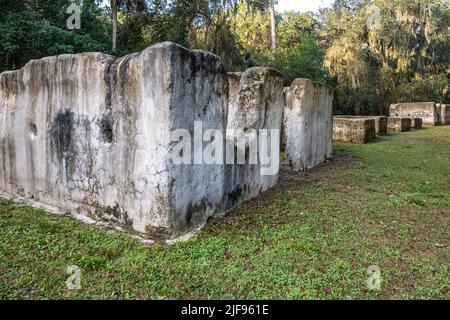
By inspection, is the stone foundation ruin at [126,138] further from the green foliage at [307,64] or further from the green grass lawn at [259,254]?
the green foliage at [307,64]

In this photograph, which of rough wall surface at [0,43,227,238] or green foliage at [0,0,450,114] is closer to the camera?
rough wall surface at [0,43,227,238]

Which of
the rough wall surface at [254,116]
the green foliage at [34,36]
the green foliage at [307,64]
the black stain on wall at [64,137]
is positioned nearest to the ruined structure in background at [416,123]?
the green foliage at [307,64]

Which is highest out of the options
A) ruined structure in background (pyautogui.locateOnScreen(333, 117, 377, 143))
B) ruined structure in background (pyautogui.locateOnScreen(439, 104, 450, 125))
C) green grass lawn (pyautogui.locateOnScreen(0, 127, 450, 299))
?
ruined structure in background (pyautogui.locateOnScreen(439, 104, 450, 125))

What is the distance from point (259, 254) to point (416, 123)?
1606cm

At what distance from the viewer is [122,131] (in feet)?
11.6

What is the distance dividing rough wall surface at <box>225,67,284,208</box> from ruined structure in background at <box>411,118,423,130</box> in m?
13.1

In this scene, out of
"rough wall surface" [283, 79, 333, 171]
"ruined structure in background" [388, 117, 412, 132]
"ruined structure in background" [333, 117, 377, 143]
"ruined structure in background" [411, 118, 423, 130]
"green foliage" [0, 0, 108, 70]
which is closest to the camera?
"rough wall surface" [283, 79, 333, 171]

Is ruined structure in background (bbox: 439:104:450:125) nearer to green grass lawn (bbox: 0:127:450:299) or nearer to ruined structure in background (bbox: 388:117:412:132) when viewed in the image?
ruined structure in background (bbox: 388:117:412:132)

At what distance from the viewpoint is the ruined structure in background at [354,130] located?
36.6 ft

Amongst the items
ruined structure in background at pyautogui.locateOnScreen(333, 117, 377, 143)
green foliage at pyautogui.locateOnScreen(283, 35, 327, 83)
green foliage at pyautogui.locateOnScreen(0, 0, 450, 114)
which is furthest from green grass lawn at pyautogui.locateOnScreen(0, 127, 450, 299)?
green foliage at pyautogui.locateOnScreen(283, 35, 327, 83)

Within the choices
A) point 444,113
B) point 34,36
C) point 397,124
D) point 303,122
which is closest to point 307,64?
point 397,124

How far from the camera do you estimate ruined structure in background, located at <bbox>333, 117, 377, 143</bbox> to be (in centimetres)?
1115

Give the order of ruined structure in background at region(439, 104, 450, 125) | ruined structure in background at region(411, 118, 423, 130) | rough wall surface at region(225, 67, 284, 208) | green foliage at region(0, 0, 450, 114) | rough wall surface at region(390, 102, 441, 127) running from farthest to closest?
1. ruined structure in background at region(439, 104, 450, 125)
2. rough wall surface at region(390, 102, 441, 127)
3. ruined structure in background at region(411, 118, 423, 130)
4. green foliage at region(0, 0, 450, 114)
5. rough wall surface at region(225, 67, 284, 208)

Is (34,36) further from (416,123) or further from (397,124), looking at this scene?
(416,123)
